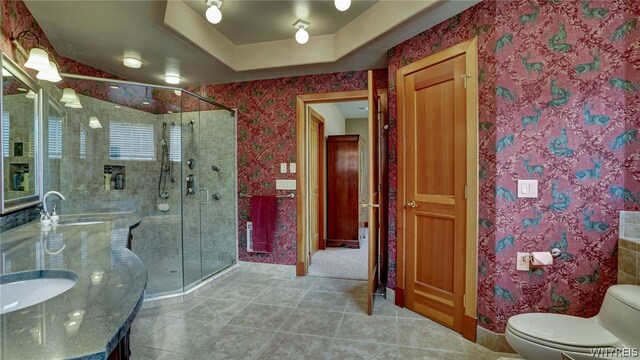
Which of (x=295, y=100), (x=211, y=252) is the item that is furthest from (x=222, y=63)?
(x=211, y=252)

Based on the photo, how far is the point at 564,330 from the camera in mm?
1466

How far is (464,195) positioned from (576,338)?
98 centimetres

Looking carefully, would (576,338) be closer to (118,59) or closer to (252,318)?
(252,318)

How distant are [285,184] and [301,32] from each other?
1680 millimetres

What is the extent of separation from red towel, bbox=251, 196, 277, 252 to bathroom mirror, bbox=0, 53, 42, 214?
1.87m

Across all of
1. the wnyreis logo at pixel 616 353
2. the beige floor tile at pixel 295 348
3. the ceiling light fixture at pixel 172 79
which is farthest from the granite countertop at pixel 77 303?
the ceiling light fixture at pixel 172 79

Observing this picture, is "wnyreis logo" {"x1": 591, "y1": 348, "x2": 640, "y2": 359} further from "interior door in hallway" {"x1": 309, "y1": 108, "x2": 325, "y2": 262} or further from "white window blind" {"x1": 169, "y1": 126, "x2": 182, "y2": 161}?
"white window blind" {"x1": 169, "y1": 126, "x2": 182, "y2": 161}

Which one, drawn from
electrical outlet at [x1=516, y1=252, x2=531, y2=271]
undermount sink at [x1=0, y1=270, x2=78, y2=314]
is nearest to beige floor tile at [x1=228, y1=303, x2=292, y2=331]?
undermount sink at [x1=0, y1=270, x2=78, y2=314]

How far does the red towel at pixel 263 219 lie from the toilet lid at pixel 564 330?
249cm

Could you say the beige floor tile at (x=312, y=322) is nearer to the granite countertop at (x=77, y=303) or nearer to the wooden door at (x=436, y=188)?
the wooden door at (x=436, y=188)

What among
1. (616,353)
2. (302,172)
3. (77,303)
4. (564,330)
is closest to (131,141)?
(302,172)

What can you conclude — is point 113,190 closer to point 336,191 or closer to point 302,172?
point 302,172

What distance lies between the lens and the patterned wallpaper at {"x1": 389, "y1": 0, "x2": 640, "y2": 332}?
170cm

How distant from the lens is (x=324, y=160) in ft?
15.7
